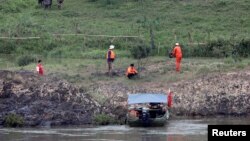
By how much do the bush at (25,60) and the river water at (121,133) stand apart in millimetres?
11540

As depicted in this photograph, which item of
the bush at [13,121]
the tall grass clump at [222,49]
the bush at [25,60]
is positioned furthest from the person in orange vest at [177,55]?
the bush at [13,121]

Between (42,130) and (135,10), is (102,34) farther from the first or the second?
(42,130)

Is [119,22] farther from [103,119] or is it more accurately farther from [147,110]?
[147,110]

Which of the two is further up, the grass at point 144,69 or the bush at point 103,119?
the grass at point 144,69

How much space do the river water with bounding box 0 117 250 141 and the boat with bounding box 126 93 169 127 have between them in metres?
0.31

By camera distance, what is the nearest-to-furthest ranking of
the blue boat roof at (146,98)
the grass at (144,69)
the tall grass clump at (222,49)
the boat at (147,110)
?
1. the boat at (147,110)
2. the blue boat roof at (146,98)
3. the grass at (144,69)
4. the tall grass clump at (222,49)

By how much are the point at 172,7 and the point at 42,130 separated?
81.0 feet

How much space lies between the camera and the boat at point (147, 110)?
119 ft

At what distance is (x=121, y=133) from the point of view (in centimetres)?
3478

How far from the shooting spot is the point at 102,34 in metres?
52.7

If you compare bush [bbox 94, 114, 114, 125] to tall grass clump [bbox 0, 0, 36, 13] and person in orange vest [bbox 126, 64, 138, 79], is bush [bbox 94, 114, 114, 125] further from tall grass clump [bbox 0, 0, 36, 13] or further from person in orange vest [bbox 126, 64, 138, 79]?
tall grass clump [bbox 0, 0, 36, 13]

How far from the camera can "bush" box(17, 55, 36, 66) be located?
47.5m

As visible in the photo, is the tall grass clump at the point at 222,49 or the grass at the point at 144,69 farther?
the tall grass clump at the point at 222,49

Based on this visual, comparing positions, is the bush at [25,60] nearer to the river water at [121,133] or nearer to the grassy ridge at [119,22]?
the grassy ridge at [119,22]
